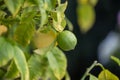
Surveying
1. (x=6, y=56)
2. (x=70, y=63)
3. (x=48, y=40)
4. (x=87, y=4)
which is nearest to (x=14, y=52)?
(x=6, y=56)

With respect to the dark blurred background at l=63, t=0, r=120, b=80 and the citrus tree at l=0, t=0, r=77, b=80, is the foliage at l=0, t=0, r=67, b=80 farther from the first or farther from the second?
the dark blurred background at l=63, t=0, r=120, b=80

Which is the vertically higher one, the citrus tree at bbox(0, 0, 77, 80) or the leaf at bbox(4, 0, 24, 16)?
the leaf at bbox(4, 0, 24, 16)

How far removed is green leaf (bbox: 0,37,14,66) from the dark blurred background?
1241 millimetres

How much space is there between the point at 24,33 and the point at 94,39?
1340 mm

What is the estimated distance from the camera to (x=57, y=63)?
21.5 inches

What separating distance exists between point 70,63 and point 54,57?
1229 mm

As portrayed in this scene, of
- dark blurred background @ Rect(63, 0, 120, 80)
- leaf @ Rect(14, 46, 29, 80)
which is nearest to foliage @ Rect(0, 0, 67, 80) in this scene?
leaf @ Rect(14, 46, 29, 80)

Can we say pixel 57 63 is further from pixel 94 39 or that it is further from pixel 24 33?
pixel 94 39

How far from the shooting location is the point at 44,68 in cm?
56

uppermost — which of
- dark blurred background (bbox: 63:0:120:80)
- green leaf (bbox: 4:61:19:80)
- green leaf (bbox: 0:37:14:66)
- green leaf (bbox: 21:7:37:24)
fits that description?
green leaf (bbox: 21:7:37:24)

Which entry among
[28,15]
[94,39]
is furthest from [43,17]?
[94,39]

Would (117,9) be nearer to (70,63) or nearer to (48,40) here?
(70,63)

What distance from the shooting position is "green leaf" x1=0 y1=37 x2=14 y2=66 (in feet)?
1.64

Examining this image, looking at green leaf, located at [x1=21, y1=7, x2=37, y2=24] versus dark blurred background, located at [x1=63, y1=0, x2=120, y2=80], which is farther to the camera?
dark blurred background, located at [x1=63, y1=0, x2=120, y2=80]
